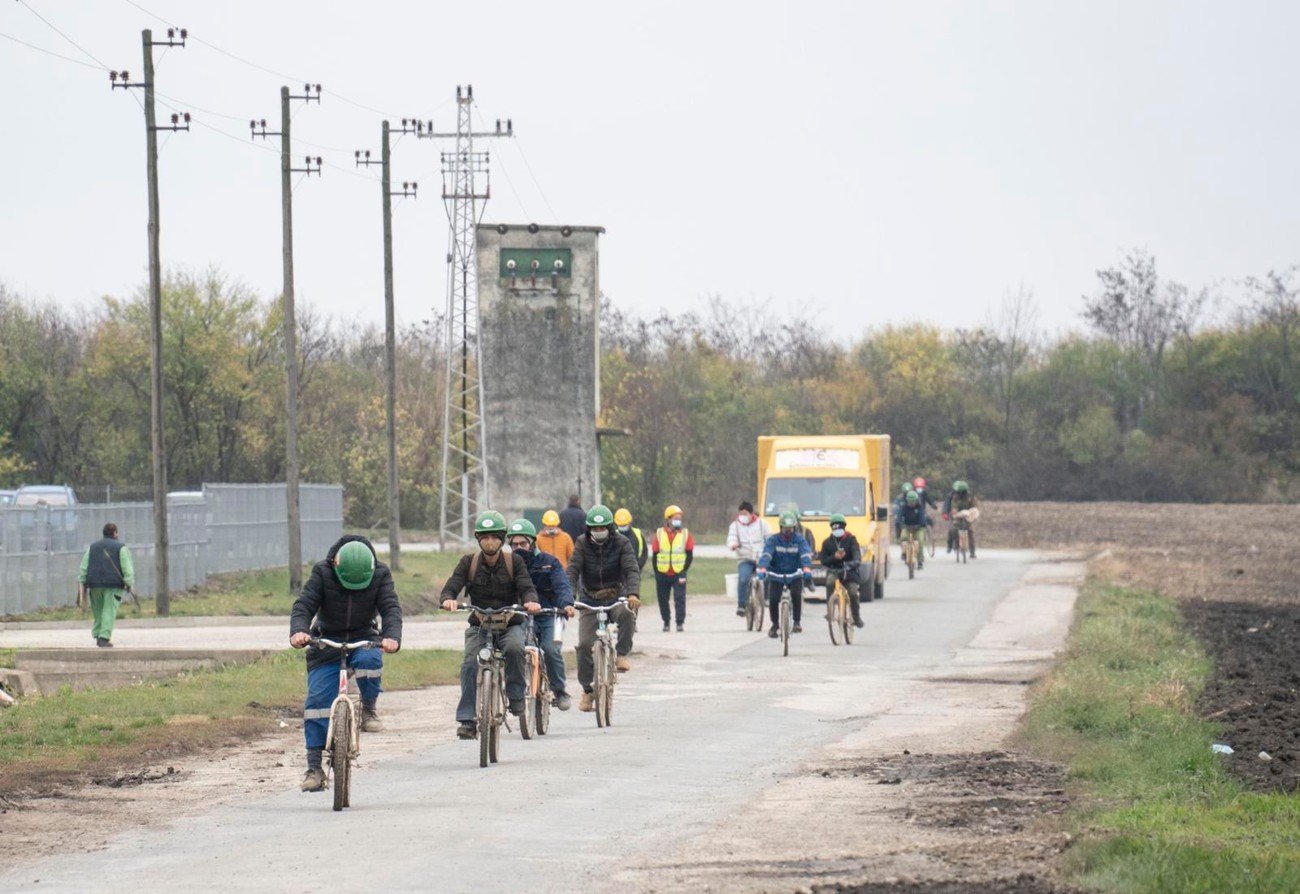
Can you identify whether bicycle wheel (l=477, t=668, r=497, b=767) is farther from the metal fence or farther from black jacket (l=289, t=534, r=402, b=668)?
the metal fence

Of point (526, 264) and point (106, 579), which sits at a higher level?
point (526, 264)

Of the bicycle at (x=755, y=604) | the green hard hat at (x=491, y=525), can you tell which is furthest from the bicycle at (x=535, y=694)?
the bicycle at (x=755, y=604)

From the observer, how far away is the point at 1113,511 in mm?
80500

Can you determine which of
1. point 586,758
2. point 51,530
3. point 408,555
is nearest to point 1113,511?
point 408,555

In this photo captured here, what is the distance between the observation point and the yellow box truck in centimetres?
3847

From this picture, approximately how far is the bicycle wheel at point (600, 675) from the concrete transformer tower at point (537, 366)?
34201mm

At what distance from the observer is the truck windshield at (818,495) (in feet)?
127

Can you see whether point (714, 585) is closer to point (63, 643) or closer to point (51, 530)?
point (51, 530)

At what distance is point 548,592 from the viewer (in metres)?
18.0

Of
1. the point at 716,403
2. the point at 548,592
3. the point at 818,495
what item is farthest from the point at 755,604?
the point at 716,403

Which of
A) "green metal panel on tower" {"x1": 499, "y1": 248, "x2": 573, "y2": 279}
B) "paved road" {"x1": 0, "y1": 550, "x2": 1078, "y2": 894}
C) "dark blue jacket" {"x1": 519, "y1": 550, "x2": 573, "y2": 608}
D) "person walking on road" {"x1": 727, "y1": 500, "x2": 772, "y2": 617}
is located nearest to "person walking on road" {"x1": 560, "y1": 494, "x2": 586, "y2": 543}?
"person walking on road" {"x1": 727, "y1": 500, "x2": 772, "y2": 617}

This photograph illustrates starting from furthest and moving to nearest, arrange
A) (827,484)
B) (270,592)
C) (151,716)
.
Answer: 1. (270,592)
2. (827,484)
3. (151,716)

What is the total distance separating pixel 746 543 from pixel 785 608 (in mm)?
5260

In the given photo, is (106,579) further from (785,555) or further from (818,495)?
(818,495)
